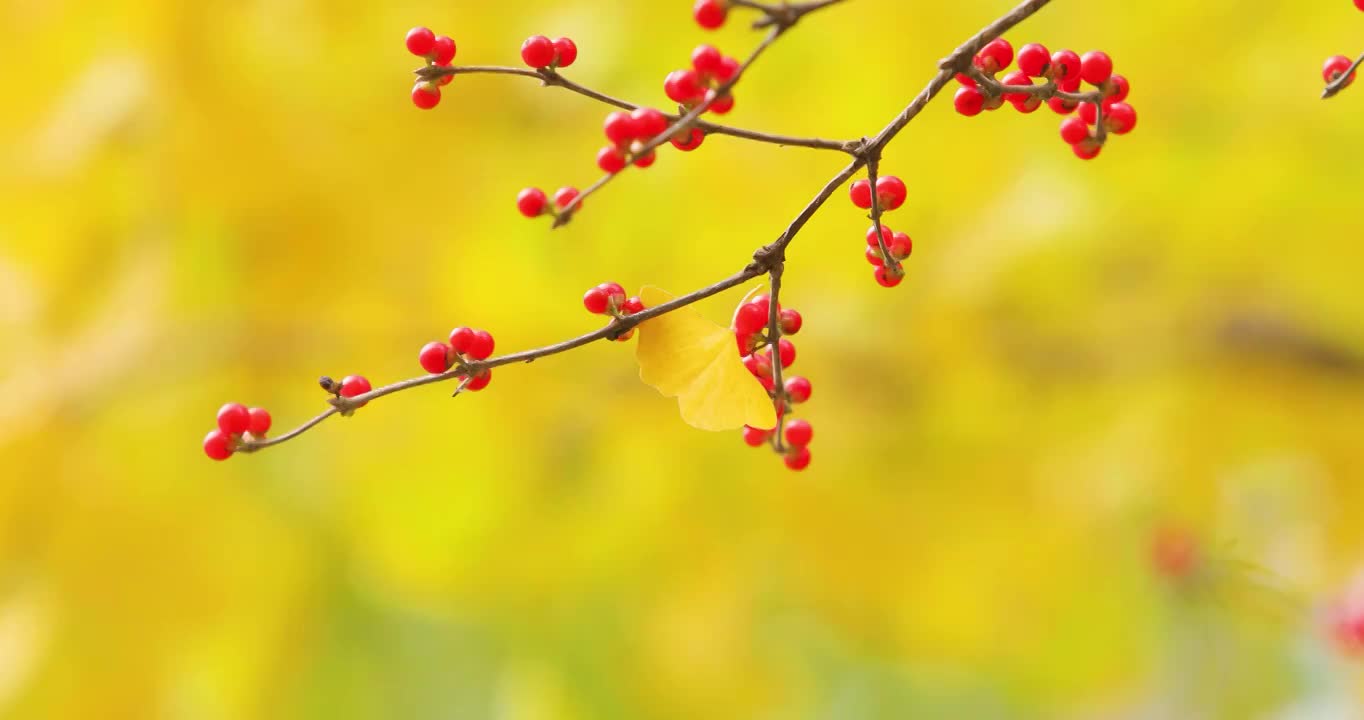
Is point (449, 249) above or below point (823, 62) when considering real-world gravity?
below

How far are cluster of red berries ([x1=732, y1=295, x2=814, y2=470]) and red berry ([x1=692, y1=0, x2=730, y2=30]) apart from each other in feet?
0.26

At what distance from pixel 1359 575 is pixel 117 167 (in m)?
1.31

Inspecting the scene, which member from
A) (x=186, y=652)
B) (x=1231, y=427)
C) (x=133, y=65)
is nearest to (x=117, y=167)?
(x=133, y=65)

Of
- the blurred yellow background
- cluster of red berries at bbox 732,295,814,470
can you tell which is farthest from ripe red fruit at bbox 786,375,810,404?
the blurred yellow background

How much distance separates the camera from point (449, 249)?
1016 millimetres

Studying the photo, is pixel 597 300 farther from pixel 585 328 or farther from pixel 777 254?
pixel 585 328

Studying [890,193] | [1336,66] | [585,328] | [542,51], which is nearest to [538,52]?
[542,51]

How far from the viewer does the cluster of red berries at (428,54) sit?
32 cm

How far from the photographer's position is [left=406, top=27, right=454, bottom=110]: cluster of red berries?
0.32m

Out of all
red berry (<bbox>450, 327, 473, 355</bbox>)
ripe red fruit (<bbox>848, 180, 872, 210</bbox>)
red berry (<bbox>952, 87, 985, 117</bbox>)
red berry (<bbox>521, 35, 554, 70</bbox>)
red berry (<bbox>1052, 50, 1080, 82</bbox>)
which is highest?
red berry (<bbox>1052, 50, 1080, 82</bbox>)

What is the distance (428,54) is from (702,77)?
10 cm

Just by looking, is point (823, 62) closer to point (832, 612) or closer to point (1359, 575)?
point (832, 612)

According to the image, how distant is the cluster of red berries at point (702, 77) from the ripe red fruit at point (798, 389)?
0.35ft

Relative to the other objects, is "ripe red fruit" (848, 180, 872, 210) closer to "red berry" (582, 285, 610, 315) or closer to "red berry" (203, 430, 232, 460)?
"red berry" (582, 285, 610, 315)
